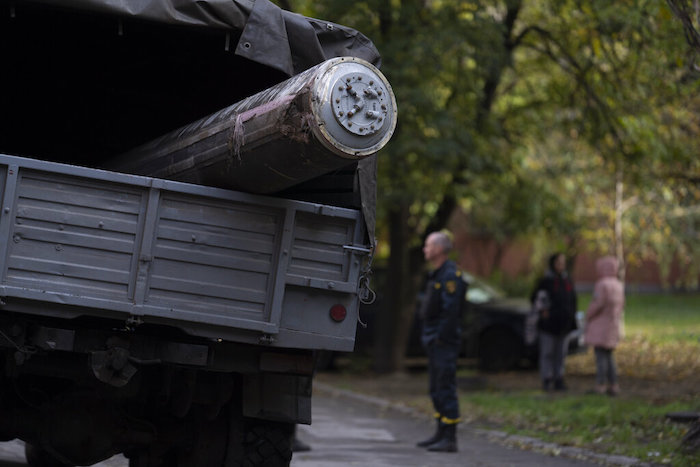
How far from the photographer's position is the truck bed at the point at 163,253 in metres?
5.92

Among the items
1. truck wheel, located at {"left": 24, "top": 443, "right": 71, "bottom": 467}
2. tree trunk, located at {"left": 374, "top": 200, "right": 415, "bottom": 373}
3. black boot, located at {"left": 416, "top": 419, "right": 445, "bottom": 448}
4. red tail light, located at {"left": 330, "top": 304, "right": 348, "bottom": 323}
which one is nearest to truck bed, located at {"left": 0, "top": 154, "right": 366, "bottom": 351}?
red tail light, located at {"left": 330, "top": 304, "right": 348, "bottom": 323}

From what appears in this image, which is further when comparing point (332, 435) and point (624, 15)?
point (624, 15)

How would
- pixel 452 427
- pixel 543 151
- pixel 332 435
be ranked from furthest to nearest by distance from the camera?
pixel 543 151 → pixel 332 435 → pixel 452 427

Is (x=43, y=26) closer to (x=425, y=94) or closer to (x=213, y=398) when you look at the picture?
(x=213, y=398)

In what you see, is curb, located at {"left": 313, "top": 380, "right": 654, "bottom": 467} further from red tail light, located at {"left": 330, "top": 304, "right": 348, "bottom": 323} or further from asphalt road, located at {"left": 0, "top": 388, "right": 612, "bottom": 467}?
red tail light, located at {"left": 330, "top": 304, "right": 348, "bottom": 323}

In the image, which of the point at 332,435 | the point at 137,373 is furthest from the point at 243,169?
the point at 332,435

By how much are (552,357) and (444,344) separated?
554 centimetres

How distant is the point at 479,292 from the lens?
19188mm

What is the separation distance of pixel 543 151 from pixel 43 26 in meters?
19.9

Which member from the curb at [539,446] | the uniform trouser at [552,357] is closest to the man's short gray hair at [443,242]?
the curb at [539,446]

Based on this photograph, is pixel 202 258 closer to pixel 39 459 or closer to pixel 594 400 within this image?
pixel 39 459

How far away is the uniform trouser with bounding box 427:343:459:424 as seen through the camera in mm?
10031

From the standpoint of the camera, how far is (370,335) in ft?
61.8

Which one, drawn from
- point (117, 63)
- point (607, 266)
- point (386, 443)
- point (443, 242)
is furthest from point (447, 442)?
point (607, 266)
